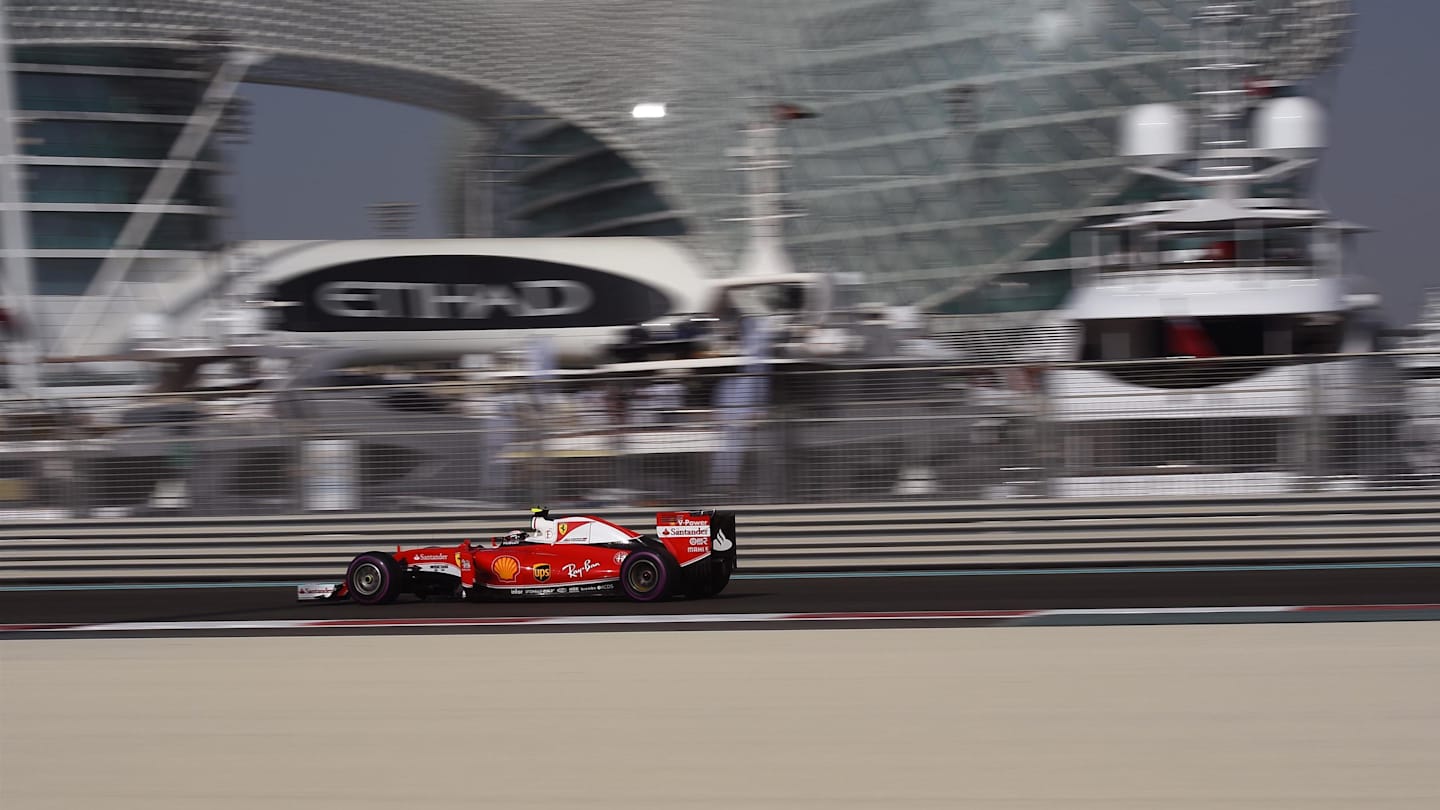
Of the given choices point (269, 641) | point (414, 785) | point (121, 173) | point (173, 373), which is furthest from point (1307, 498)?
point (121, 173)

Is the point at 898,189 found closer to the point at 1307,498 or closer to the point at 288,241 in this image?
the point at 288,241

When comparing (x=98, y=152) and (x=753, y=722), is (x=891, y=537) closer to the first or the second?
(x=753, y=722)

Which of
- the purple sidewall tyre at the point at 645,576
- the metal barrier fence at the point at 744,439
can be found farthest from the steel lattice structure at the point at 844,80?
the purple sidewall tyre at the point at 645,576

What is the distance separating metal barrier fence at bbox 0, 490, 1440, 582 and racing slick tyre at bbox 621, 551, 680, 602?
6.98 feet

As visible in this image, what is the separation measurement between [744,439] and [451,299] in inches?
1058

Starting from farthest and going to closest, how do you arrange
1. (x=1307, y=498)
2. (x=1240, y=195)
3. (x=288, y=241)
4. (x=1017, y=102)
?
(x=1017, y=102) < (x=288, y=241) < (x=1240, y=195) < (x=1307, y=498)

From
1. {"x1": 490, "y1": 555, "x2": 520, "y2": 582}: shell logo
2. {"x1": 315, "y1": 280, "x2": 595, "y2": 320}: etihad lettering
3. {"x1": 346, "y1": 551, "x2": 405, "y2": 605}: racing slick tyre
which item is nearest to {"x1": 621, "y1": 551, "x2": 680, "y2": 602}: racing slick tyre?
{"x1": 490, "y1": 555, "x2": 520, "y2": 582}: shell logo

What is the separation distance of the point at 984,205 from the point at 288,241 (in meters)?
19.0

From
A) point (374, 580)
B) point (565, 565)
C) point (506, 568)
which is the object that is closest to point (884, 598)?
point (565, 565)

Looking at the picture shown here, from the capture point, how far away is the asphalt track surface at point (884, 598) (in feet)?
29.0

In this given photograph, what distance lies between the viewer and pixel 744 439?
1137 cm

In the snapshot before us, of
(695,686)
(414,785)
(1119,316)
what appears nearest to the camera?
(414,785)

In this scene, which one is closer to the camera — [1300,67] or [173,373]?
[173,373]

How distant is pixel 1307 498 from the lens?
10820 millimetres
